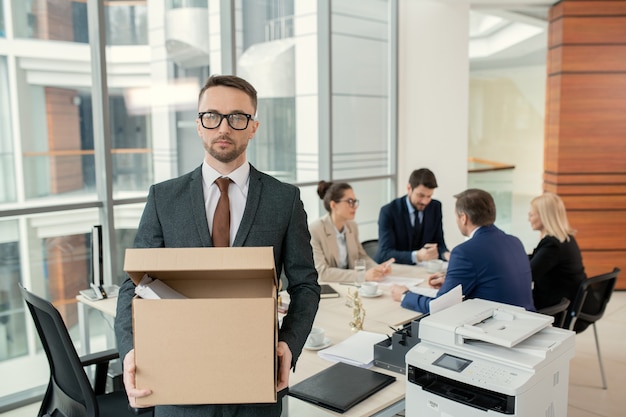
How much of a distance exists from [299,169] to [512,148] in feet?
12.6

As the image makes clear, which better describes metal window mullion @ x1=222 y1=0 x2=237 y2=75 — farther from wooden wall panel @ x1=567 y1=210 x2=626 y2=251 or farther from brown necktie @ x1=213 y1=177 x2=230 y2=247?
wooden wall panel @ x1=567 y1=210 x2=626 y2=251

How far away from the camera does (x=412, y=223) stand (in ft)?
15.5

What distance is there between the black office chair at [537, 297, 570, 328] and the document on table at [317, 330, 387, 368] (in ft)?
3.73

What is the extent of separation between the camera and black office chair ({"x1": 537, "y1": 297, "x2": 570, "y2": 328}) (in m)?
3.21

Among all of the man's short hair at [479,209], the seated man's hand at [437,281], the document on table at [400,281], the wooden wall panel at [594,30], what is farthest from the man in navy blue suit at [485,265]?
the wooden wall panel at [594,30]

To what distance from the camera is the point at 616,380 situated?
4.05 meters

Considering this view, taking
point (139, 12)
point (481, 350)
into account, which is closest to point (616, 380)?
point (481, 350)

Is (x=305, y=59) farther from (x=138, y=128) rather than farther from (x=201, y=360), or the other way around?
(x=201, y=360)

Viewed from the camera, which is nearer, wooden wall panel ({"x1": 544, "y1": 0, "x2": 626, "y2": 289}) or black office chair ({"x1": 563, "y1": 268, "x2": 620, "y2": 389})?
black office chair ({"x1": 563, "y1": 268, "x2": 620, "y2": 389})

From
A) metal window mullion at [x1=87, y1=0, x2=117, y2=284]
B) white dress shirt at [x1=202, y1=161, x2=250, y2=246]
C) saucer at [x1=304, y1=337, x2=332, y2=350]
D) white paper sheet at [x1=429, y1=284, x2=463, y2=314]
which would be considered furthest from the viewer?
metal window mullion at [x1=87, y1=0, x2=117, y2=284]

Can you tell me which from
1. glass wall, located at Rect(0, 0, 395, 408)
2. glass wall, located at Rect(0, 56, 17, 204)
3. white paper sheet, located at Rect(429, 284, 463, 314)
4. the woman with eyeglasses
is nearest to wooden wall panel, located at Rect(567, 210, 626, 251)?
glass wall, located at Rect(0, 0, 395, 408)

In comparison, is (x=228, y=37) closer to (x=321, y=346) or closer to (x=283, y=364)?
(x=321, y=346)

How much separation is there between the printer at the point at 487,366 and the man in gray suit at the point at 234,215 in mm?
696

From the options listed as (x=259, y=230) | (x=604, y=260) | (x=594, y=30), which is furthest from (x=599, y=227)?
(x=259, y=230)
